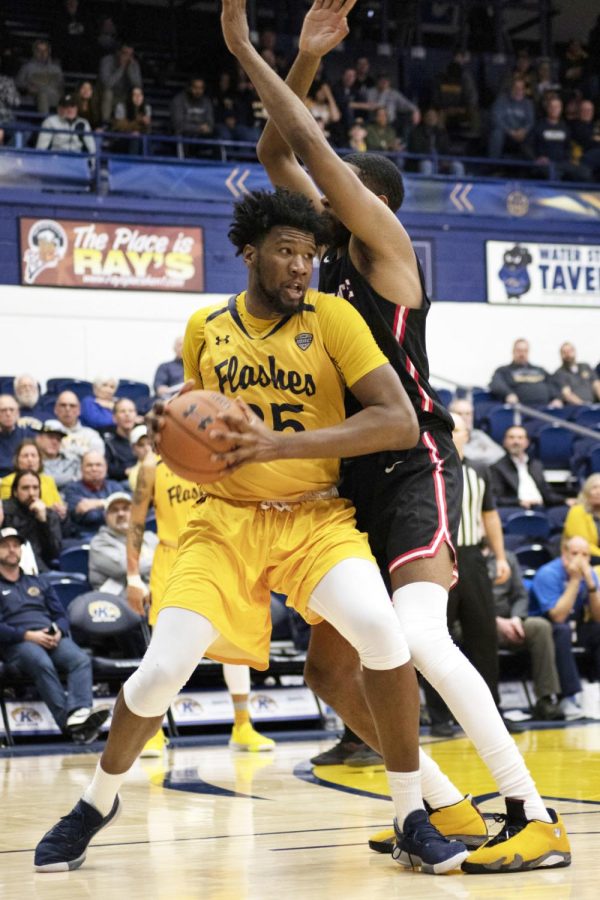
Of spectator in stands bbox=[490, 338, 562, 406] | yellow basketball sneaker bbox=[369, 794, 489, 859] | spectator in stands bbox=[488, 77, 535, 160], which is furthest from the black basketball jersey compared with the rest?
spectator in stands bbox=[488, 77, 535, 160]

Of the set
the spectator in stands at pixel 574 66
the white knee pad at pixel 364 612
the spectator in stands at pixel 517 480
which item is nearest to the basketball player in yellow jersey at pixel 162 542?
the white knee pad at pixel 364 612

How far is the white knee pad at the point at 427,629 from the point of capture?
13.4 feet

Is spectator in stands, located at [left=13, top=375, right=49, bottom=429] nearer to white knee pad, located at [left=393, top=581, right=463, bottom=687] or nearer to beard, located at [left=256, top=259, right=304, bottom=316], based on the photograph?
beard, located at [left=256, top=259, right=304, bottom=316]

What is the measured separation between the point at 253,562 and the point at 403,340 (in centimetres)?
90

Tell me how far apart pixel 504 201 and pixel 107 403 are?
7.28 meters

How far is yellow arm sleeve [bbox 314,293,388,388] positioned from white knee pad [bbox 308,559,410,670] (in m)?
0.59

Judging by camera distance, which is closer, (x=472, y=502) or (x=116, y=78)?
(x=472, y=502)

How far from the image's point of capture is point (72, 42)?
19.2m

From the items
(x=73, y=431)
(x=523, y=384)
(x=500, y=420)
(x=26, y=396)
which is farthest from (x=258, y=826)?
(x=523, y=384)

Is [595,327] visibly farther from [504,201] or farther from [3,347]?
[3,347]

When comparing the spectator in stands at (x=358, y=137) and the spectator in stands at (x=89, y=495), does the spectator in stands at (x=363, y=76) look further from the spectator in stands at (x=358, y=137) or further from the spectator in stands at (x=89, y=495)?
the spectator in stands at (x=89, y=495)

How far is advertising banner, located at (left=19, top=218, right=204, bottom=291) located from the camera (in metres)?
16.2

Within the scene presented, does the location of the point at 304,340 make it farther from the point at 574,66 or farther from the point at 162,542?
the point at 574,66

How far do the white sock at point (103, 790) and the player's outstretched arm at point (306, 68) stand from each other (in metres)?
2.03
